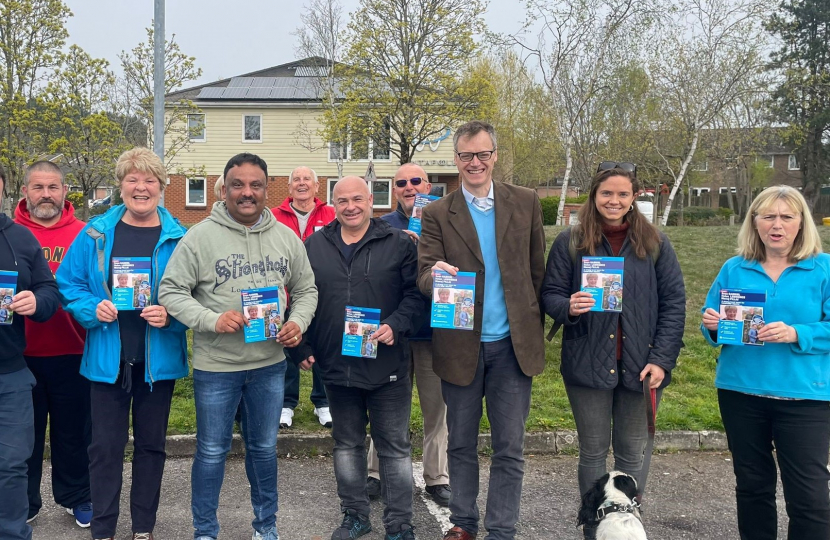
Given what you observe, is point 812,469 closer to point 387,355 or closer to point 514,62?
point 387,355

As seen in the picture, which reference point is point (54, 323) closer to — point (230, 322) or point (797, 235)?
point (230, 322)

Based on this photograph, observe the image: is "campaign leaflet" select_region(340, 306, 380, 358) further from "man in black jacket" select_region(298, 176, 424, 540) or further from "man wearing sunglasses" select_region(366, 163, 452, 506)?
"man wearing sunglasses" select_region(366, 163, 452, 506)

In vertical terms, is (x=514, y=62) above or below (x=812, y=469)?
above

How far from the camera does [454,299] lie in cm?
367

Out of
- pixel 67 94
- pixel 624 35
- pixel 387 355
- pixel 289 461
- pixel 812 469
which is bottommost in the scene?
pixel 289 461

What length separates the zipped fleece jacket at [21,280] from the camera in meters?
3.61

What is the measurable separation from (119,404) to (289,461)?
200 centimetres

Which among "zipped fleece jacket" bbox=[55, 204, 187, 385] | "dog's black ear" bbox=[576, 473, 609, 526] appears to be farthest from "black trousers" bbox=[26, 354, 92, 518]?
"dog's black ear" bbox=[576, 473, 609, 526]

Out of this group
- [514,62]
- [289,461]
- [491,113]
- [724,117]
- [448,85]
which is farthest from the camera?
[514,62]

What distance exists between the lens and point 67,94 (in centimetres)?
1456

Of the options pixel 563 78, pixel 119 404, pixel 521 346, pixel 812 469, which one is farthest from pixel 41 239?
pixel 563 78

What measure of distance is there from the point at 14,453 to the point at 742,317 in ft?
12.9

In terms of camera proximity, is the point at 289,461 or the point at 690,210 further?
the point at 690,210

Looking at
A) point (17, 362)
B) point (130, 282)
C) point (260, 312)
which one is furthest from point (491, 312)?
point (17, 362)
